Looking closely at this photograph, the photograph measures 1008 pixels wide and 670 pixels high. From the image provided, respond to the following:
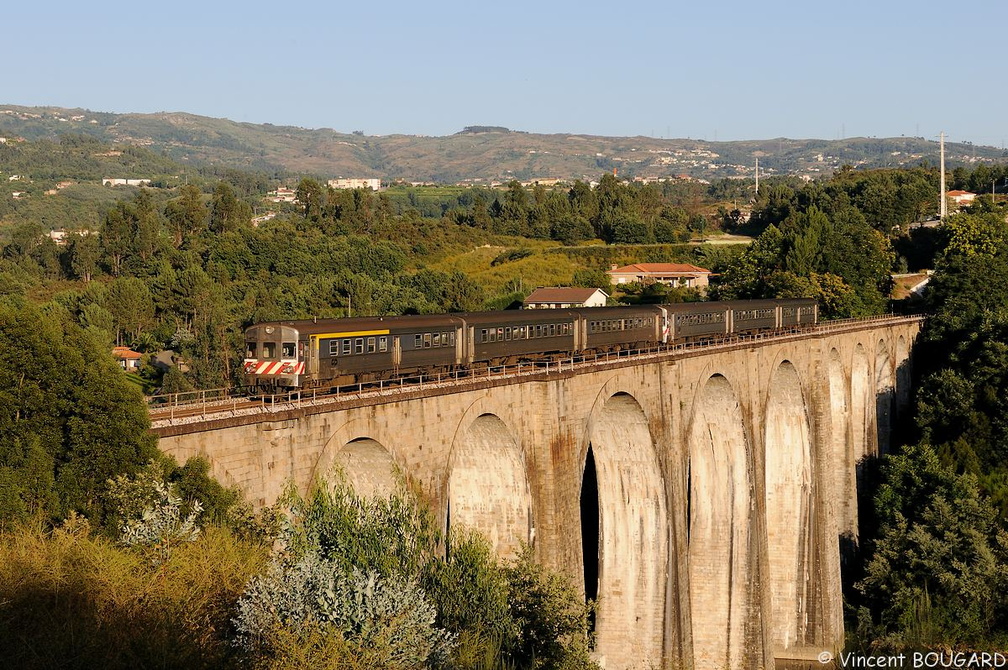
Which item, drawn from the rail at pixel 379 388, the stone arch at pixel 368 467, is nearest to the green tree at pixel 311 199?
the rail at pixel 379 388

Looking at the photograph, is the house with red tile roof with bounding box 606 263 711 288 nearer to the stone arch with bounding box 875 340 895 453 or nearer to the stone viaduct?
the stone arch with bounding box 875 340 895 453

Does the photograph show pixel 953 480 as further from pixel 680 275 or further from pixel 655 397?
pixel 680 275

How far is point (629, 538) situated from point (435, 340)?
1367 cm

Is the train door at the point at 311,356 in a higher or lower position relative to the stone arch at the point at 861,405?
higher

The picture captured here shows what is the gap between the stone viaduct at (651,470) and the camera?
91.6ft

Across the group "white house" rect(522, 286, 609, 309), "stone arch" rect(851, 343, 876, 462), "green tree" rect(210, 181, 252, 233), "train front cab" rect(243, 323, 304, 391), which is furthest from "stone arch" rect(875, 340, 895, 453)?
"green tree" rect(210, 181, 252, 233)

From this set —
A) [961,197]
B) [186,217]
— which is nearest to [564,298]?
[186,217]

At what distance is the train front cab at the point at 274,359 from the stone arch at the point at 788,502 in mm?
36262

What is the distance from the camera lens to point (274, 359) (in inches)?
1225

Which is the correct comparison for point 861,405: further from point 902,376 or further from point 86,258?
point 86,258

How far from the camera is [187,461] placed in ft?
74.3

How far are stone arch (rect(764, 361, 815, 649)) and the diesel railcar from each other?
9.30 m

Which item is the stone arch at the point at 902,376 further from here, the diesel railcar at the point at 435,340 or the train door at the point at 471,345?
the train door at the point at 471,345

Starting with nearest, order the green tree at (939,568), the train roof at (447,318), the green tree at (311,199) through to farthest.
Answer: the train roof at (447,318), the green tree at (939,568), the green tree at (311,199)
